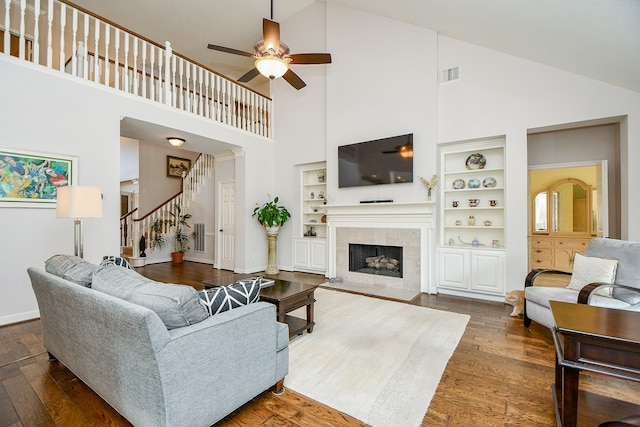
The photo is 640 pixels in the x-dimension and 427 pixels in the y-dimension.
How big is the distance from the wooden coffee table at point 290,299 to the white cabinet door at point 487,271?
2.73 metres

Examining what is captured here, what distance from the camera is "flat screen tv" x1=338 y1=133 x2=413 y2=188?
15.6 feet

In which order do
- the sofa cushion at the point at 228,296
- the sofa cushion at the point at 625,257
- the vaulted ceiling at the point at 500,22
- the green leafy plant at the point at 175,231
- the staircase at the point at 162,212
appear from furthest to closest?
the green leafy plant at the point at 175,231 → the staircase at the point at 162,212 → the sofa cushion at the point at 625,257 → the vaulted ceiling at the point at 500,22 → the sofa cushion at the point at 228,296

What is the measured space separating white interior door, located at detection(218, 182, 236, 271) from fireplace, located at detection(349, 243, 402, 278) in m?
2.77

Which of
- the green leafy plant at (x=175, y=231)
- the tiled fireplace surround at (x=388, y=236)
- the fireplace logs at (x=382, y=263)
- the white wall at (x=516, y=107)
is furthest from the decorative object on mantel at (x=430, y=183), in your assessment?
the green leafy plant at (x=175, y=231)

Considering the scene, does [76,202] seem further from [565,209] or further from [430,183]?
[565,209]

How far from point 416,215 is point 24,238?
5175 mm

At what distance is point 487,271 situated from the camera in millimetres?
4176

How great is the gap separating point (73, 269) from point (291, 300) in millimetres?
1636

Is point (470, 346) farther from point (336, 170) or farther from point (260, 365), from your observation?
point (336, 170)

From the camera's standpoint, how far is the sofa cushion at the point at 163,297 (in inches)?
55.0

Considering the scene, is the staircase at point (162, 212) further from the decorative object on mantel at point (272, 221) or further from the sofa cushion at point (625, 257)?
the sofa cushion at point (625, 257)

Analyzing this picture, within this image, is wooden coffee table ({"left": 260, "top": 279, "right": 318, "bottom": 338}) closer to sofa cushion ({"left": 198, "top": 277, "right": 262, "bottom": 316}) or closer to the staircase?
sofa cushion ({"left": 198, "top": 277, "right": 262, "bottom": 316})

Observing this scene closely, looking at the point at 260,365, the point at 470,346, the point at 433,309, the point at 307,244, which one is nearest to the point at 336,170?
the point at 307,244

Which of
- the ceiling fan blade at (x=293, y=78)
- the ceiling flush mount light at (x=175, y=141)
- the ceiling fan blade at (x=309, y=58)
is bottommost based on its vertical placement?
the ceiling flush mount light at (x=175, y=141)
